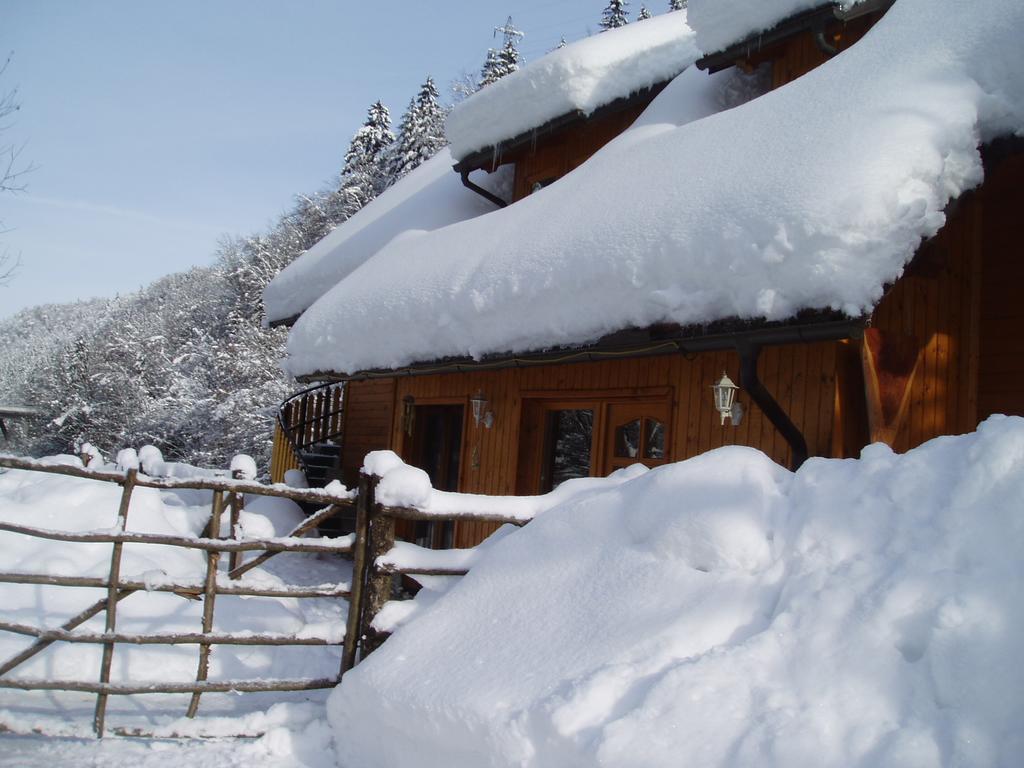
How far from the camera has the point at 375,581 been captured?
4.22 m

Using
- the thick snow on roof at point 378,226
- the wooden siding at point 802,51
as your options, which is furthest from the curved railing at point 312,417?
the wooden siding at point 802,51

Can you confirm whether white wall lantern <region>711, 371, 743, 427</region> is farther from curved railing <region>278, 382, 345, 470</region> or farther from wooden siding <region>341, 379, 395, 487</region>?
curved railing <region>278, 382, 345, 470</region>

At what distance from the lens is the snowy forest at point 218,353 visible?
81.1ft

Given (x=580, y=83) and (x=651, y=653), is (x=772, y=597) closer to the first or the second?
(x=651, y=653)

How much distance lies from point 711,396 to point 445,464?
182 inches

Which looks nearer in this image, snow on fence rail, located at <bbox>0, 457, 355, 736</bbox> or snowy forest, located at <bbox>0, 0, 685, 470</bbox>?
snow on fence rail, located at <bbox>0, 457, 355, 736</bbox>

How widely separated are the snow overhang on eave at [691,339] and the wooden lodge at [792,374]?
11mm

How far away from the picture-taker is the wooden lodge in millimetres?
4770

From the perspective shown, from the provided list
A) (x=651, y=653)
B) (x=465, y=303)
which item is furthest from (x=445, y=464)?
(x=651, y=653)

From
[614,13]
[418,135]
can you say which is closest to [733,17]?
[418,135]

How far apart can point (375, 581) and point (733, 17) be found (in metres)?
5.96

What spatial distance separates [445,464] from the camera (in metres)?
9.57

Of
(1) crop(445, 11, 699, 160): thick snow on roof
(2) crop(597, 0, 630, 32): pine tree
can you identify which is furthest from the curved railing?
(2) crop(597, 0, 630, 32): pine tree

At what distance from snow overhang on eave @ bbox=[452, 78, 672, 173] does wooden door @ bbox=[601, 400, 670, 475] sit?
3830 mm
